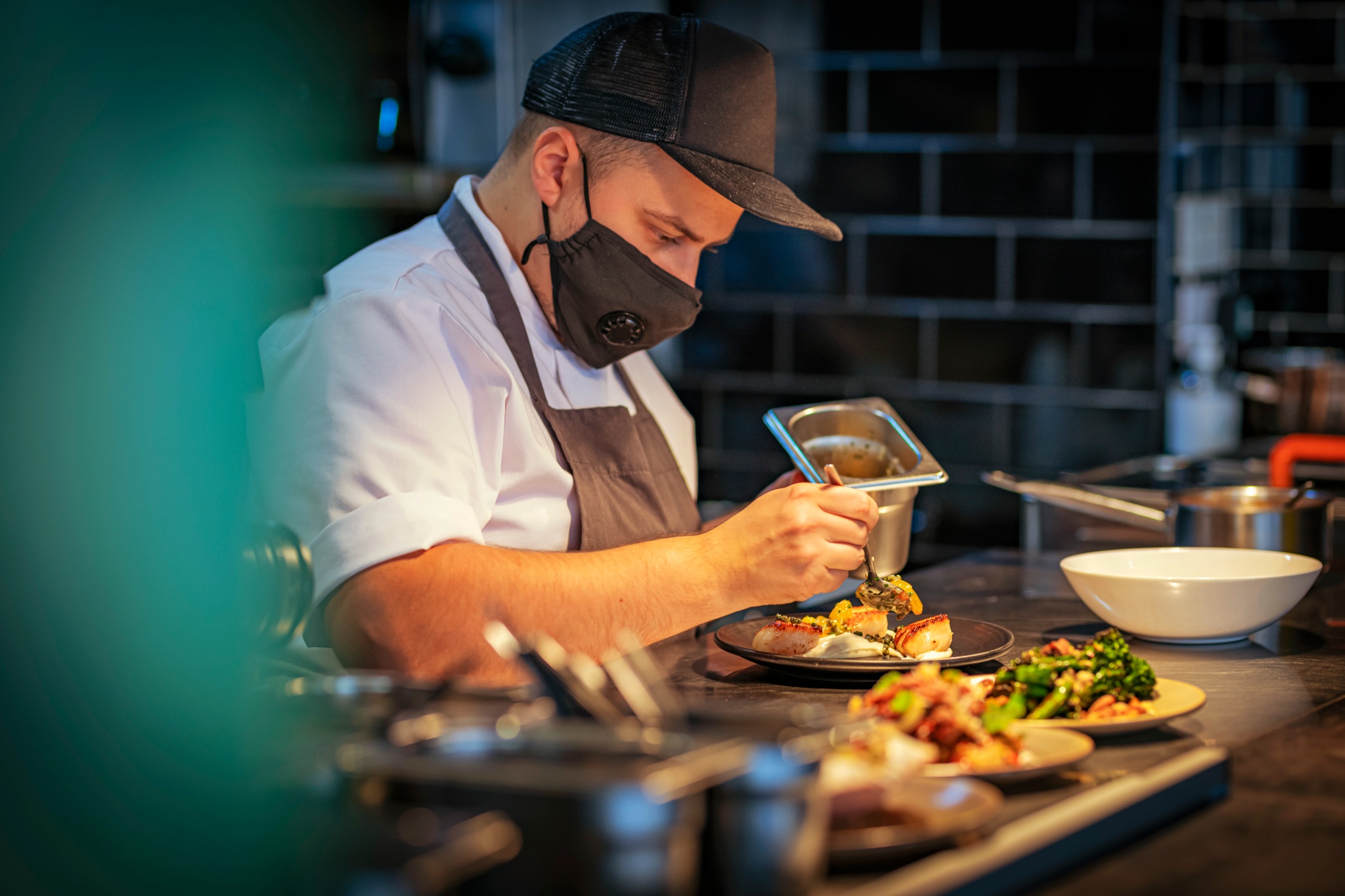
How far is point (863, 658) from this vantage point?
1404mm

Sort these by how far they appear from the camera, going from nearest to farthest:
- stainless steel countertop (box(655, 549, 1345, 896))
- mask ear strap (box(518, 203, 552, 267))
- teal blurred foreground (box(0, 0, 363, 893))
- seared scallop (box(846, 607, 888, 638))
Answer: teal blurred foreground (box(0, 0, 363, 893)), stainless steel countertop (box(655, 549, 1345, 896)), seared scallop (box(846, 607, 888, 638)), mask ear strap (box(518, 203, 552, 267))

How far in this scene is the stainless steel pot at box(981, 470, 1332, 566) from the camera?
185 cm

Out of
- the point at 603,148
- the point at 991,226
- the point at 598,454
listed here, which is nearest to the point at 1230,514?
the point at 598,454

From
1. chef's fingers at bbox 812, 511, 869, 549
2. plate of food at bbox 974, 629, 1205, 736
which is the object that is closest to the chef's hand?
chef's fingers at bbox 812, 511, 869, 549

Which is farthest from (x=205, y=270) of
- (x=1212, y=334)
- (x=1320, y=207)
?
(x=1320, y=207)

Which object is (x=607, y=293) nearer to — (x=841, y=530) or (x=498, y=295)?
(x=498, y=295)

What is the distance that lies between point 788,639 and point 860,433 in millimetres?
367

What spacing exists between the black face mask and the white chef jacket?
5cm

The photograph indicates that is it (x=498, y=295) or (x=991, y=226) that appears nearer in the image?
(x=498, y=295)

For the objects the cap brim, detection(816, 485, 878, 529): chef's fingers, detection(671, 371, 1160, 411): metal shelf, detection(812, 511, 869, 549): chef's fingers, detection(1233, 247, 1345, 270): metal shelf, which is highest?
detection(1233, 247, 1345, 270): metal shelf

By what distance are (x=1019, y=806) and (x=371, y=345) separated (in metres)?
0.86

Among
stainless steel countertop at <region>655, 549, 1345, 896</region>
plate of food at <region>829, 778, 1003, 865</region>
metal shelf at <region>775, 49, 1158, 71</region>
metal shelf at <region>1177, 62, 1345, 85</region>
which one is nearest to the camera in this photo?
plate of food at <region>829, 778, 1003, 865</region>

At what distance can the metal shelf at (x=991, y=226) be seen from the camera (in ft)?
10.8

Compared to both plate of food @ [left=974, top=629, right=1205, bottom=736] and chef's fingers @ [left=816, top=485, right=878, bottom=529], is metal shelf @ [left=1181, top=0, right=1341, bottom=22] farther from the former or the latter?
plate of food @ [left=974, top=629, right=1205, bottom=736]
